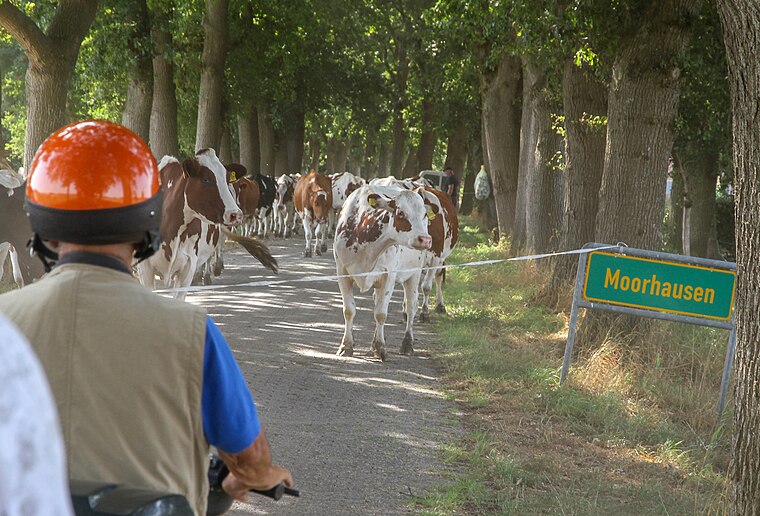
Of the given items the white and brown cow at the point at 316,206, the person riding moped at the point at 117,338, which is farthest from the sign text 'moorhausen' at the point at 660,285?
the white and brown cow at the point at 316,206

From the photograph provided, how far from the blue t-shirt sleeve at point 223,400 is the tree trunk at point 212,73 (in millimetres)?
23399

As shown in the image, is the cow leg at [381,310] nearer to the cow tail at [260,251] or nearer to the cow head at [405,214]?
the cow head at [405,214]

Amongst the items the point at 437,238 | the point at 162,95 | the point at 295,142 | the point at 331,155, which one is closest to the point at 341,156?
the point at 331,155

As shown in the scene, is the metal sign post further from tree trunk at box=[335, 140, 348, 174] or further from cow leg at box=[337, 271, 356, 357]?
tree trunk at box=[335, 140, 348, 174]

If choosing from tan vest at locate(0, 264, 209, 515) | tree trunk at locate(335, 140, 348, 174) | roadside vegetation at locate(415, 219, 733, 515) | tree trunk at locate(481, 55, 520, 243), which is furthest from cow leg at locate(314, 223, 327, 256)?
tree trunk at locate(335, 140, 348, 174)

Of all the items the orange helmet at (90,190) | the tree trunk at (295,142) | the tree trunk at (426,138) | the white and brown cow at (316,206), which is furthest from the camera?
the tree trunk at (426,138)

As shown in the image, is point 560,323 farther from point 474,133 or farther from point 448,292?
point 474,133

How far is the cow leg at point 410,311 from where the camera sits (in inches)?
509

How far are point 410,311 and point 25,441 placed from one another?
1226 cm

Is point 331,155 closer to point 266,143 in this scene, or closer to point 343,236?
point 266,143

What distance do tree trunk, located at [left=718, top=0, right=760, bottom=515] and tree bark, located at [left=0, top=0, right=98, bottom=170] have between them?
11.7 meters

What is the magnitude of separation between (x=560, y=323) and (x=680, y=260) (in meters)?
4.80

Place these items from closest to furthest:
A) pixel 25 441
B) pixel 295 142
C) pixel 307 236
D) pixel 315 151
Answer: pixel 25 441 < pixel 307 236 < pixel 295 142 < pixel 315 151

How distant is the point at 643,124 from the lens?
12.0m
